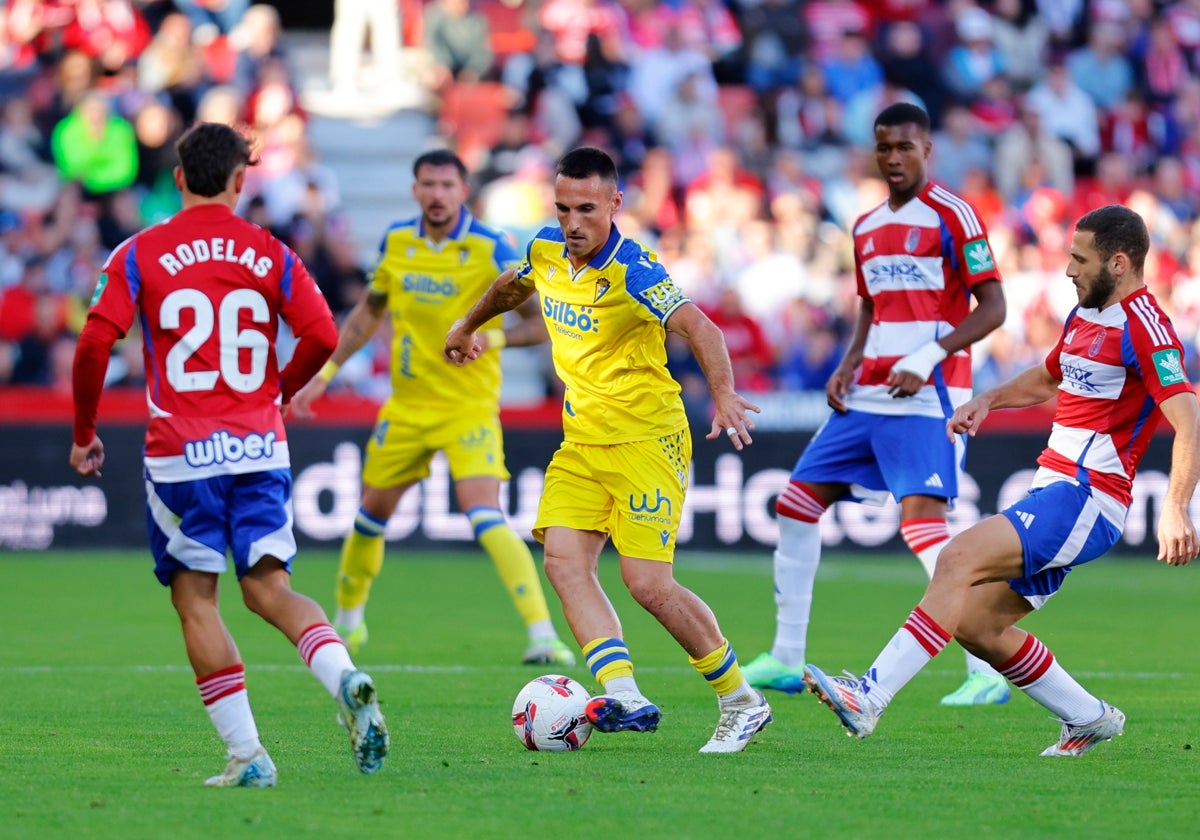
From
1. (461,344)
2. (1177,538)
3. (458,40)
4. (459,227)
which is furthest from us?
(458,40)

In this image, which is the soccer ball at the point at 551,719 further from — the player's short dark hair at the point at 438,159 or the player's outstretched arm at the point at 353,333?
the player's short dark hair at the point at 438,159

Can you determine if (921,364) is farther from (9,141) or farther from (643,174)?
(9,141)

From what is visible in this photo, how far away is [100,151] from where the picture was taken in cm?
1942

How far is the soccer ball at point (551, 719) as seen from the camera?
22.2ft

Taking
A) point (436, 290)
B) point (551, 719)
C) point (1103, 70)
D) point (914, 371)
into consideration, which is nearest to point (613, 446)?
point (551, 719)

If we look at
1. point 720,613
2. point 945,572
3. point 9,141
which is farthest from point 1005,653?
point 9,141

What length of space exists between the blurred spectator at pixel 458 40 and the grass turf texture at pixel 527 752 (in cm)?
1045

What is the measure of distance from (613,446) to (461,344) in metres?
0.75

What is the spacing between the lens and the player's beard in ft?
21.7

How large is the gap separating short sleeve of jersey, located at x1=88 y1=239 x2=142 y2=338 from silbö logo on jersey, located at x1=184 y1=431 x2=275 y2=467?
1.43ft

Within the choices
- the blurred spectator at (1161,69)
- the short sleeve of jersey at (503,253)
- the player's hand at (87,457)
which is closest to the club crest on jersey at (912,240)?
the short sleeve of jersey at (503,253)

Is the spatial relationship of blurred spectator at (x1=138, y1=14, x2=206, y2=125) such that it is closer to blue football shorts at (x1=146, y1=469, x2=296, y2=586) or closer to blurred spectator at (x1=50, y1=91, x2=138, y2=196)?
blurred spectator at (x1=50, y1=91, x2=138, y2=196)

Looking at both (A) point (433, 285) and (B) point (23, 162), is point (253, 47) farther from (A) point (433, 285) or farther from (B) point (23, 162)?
(A) point (433, 285)

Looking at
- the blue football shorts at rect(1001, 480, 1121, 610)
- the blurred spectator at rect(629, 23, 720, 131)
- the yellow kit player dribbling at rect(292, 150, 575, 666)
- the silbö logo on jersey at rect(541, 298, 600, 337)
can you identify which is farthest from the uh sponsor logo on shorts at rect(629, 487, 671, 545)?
the blurred spectator at rect(629, 23, 720, 131)
